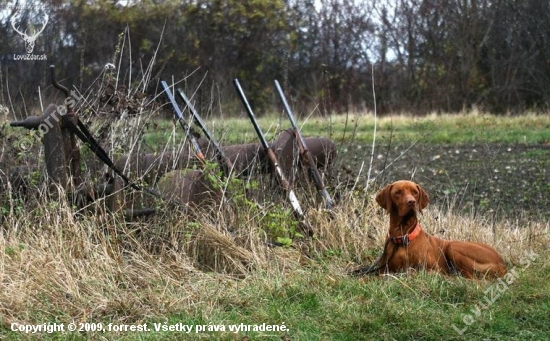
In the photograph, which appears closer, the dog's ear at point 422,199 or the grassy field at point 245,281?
the grassy field at point 245,281

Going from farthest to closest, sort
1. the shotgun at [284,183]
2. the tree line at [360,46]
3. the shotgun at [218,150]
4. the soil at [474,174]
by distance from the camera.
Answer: the tree line at [360,46] < the soil at [474,174] < the shotgun at [218,150] < the shotgun at [284,183]

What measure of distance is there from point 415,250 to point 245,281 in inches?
50.9

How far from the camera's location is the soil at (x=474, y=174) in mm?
9617

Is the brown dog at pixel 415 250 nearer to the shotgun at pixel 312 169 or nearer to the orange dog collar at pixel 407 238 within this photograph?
the orange dog collar at pixel 407 238

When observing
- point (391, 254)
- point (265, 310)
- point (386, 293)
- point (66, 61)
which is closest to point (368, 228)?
point (391, 254)

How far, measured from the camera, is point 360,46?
3300 centimetres

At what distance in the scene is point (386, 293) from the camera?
617 cm

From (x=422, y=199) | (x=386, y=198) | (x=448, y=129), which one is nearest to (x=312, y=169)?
(x=386, y=198)

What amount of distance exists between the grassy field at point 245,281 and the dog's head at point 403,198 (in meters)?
0.50

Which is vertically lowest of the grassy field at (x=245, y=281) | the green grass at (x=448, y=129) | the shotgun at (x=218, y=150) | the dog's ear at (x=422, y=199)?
the green grass at (x=448, y=129)

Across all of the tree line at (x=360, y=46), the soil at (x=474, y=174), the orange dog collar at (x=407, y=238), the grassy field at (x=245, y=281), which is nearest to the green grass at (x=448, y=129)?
the soil at (x=474, y=174)

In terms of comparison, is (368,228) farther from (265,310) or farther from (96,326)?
(96,326)

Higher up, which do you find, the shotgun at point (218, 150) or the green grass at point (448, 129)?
the shotgun at point (218, 150)

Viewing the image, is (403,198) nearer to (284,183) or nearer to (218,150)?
(284,183)
